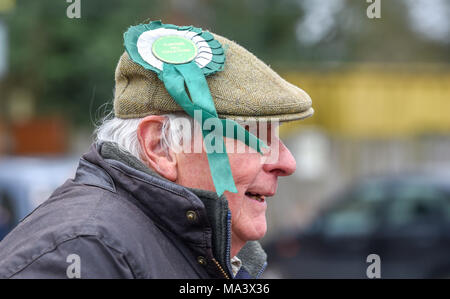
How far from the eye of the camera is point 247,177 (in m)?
1.84

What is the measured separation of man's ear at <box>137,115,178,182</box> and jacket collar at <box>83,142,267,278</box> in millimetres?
84

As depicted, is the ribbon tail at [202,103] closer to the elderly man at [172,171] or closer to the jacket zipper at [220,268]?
the elderly man at [172,171]

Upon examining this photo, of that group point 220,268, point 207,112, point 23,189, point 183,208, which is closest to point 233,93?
point 207,112

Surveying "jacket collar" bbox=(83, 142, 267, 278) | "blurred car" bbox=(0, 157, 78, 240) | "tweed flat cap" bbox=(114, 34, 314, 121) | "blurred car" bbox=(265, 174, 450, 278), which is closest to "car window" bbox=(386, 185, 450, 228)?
"blurred car" bbox=(265, 174, 450, 278)

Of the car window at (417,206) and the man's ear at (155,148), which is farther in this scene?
the car window at (417,206)

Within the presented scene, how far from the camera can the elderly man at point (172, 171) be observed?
1479 millimetres

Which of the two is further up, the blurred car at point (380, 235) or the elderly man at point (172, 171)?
the elderly man at point (172, 171)

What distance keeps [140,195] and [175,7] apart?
54.0 ft

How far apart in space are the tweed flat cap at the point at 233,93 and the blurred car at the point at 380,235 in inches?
205

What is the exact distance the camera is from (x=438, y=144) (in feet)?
43.7

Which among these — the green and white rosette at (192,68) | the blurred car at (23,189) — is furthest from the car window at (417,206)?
the green and white rosette at (192,68)

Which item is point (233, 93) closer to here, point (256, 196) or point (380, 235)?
point (256, 196)

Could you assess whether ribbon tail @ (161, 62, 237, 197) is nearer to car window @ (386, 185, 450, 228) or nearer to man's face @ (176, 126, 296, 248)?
man's face @ (176, 126, 296, 248)

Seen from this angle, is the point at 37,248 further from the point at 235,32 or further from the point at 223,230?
the point at 235,32
